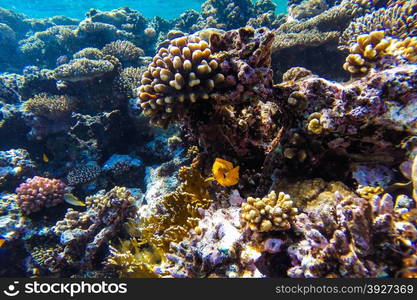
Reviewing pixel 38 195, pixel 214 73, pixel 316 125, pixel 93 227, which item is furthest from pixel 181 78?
pixel 38 195

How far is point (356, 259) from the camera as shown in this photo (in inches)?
84.0

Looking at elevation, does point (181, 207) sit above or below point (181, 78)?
below

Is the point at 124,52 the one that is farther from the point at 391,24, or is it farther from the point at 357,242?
the point at 357,242

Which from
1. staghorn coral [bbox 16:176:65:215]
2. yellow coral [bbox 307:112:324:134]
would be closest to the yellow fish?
yellow coral [bbox 307:112:324:134]

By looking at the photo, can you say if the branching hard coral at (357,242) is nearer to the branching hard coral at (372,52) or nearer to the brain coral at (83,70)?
the branching hard coral at (372,52)

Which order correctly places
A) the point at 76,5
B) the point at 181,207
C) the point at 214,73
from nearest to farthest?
the point at 214,73, the point at 181,207, the point at 76,5

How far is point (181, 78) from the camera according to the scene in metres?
3.24

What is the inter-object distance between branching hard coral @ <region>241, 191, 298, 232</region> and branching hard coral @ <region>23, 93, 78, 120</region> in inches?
285

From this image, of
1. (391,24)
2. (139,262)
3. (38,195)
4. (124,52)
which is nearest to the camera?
(139,262)

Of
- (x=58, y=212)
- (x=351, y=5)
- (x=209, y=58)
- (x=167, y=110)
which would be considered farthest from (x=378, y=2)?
(x=58, y=212)

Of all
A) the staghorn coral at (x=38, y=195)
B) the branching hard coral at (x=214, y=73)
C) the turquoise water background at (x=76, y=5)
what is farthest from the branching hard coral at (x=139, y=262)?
the turquoise water background at (x=76, y=5)

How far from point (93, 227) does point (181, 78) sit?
13.2 ft

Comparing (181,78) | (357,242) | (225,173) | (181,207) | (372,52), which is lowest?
(357,242)

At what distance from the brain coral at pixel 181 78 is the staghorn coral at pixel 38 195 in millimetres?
4161
